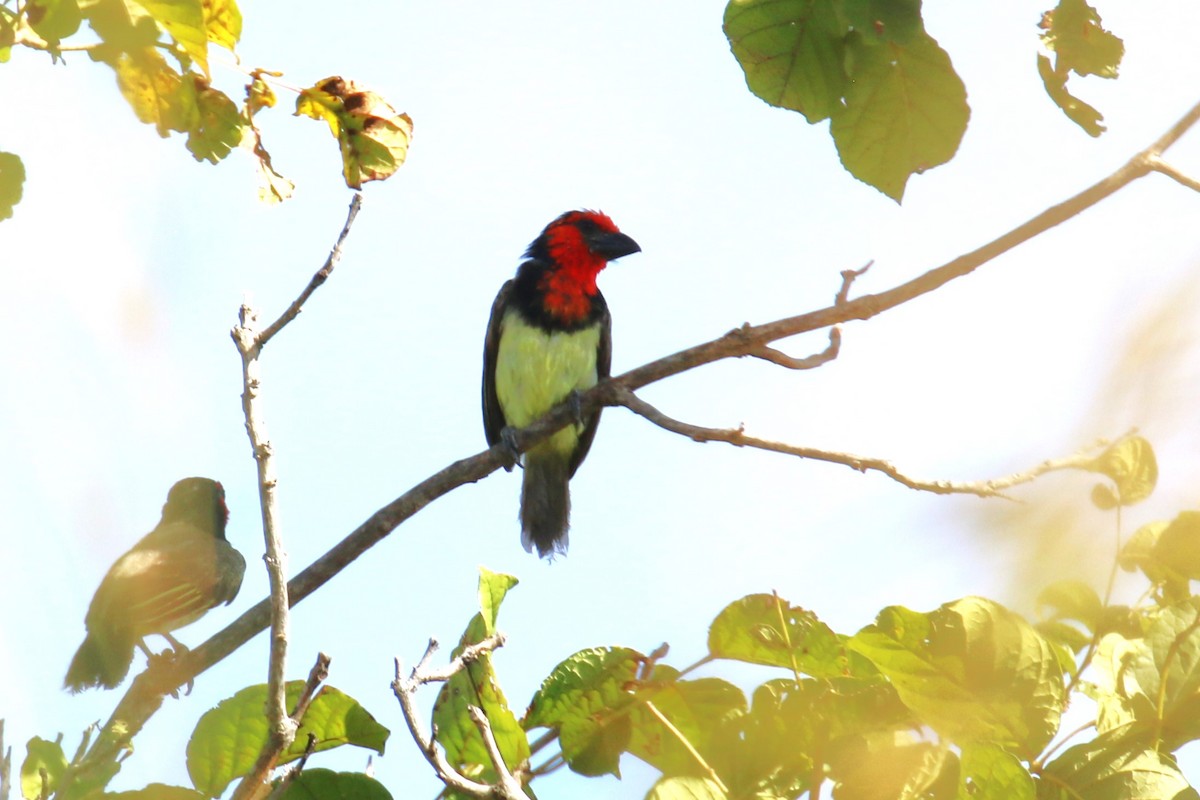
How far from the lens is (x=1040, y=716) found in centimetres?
204

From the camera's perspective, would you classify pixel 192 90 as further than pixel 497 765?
Yes

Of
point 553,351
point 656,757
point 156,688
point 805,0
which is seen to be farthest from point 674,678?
point 553,351

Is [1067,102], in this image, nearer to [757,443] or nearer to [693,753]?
[757,443]

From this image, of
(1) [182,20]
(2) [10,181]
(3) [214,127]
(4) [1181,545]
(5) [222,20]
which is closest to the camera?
(4) [1181,545]


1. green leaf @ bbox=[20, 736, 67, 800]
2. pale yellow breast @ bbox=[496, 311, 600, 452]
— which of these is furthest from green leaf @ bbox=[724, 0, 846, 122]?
pale yellow breast @ bbox=[496, 311, 600, 452]

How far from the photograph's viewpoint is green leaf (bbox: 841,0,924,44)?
2.20 metres

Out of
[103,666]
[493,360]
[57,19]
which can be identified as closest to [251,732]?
[103,666]

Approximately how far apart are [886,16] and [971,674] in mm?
1190

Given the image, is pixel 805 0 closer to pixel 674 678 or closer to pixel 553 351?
pixel 674 678

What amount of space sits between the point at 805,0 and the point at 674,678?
55.5 inches

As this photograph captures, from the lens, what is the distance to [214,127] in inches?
110

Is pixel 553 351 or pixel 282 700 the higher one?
pixel 553 351

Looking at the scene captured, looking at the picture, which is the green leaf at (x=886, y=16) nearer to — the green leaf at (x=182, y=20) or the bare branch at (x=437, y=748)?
the green leaf at (x=182, y=20)

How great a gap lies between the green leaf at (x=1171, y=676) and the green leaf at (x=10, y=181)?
230 cm
